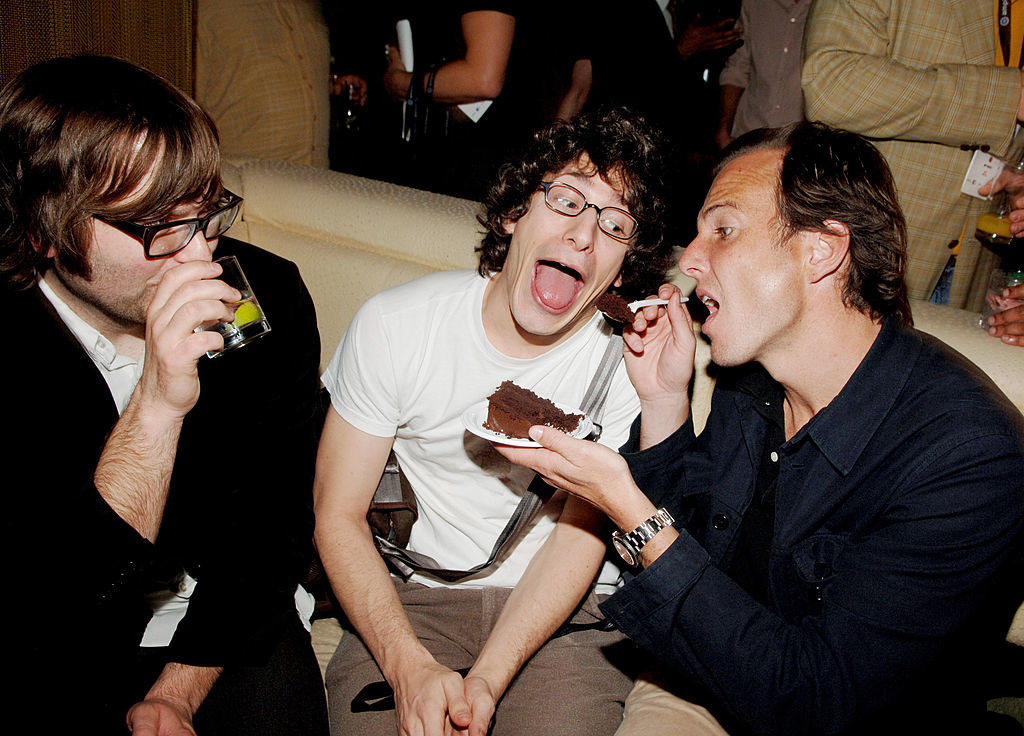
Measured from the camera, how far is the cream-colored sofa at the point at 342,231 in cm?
248

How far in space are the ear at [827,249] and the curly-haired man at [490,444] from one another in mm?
495

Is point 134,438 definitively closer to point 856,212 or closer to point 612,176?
point 612,176

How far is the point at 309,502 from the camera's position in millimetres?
2006

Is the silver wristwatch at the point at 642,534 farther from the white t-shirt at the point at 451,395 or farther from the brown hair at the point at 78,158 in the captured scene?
the brown hair at the point at 78,158

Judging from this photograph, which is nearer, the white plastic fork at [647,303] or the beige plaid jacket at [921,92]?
the white plastic fork at [647,303]

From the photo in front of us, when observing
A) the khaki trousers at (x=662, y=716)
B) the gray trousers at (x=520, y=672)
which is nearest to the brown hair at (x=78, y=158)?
the gray trousers at (x=520, y=672)

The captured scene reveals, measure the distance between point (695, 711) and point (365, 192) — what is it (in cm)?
201

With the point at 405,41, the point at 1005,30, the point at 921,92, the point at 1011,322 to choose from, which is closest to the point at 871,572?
the point at 1011,322

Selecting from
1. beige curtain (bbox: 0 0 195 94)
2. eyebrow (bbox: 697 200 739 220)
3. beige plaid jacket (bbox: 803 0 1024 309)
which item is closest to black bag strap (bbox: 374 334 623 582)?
eyebrow (bbox: 697 200 739 220)

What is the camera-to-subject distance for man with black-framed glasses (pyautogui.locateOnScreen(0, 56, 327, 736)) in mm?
1434

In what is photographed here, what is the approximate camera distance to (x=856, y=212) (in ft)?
5.47

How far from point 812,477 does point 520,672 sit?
2.99 feet

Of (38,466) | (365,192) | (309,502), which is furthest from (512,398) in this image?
(365,192)

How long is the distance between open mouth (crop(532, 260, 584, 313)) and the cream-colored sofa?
1.38ft
